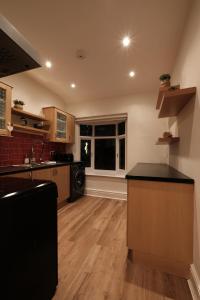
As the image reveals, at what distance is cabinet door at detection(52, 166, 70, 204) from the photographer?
2914 millimetres

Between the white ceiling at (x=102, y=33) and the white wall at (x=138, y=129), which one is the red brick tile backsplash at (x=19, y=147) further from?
the white wall at (x=138, y=129)

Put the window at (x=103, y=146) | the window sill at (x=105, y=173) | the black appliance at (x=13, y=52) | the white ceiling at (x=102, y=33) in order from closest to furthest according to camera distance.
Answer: the black appliance at (x=13, y=52) → the white ceiling at (x=102, y=33) → the window sill at (x=105, y=173) → the window at (x=103, y=146)

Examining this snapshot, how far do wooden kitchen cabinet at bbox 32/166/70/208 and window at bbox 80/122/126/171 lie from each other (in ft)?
3.94

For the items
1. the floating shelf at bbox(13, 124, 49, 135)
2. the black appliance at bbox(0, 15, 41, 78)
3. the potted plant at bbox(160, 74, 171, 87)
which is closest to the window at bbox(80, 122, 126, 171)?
the floating shelf at bbox(13, 124, 49, 135)

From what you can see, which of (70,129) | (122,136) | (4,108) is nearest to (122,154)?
(122,136)

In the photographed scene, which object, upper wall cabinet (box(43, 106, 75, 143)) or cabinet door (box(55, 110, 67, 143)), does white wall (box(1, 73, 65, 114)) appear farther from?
cabinet door (box(55, 110, 67, 143))

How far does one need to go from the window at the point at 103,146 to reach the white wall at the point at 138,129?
1.28 feet

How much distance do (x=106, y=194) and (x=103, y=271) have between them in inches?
93.2

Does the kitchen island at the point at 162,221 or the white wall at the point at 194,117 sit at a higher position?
the white wall at the point at 194,117

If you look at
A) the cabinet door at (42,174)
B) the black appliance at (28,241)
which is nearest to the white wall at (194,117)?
→ the black appliance at (28,241)

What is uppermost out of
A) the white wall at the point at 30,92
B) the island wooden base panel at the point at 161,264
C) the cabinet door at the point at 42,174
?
the white wall at the point at 30,92

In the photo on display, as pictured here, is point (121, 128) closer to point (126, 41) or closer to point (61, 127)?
point (61, 127)

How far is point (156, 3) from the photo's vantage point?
149 cm

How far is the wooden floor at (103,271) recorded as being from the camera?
1.21m
